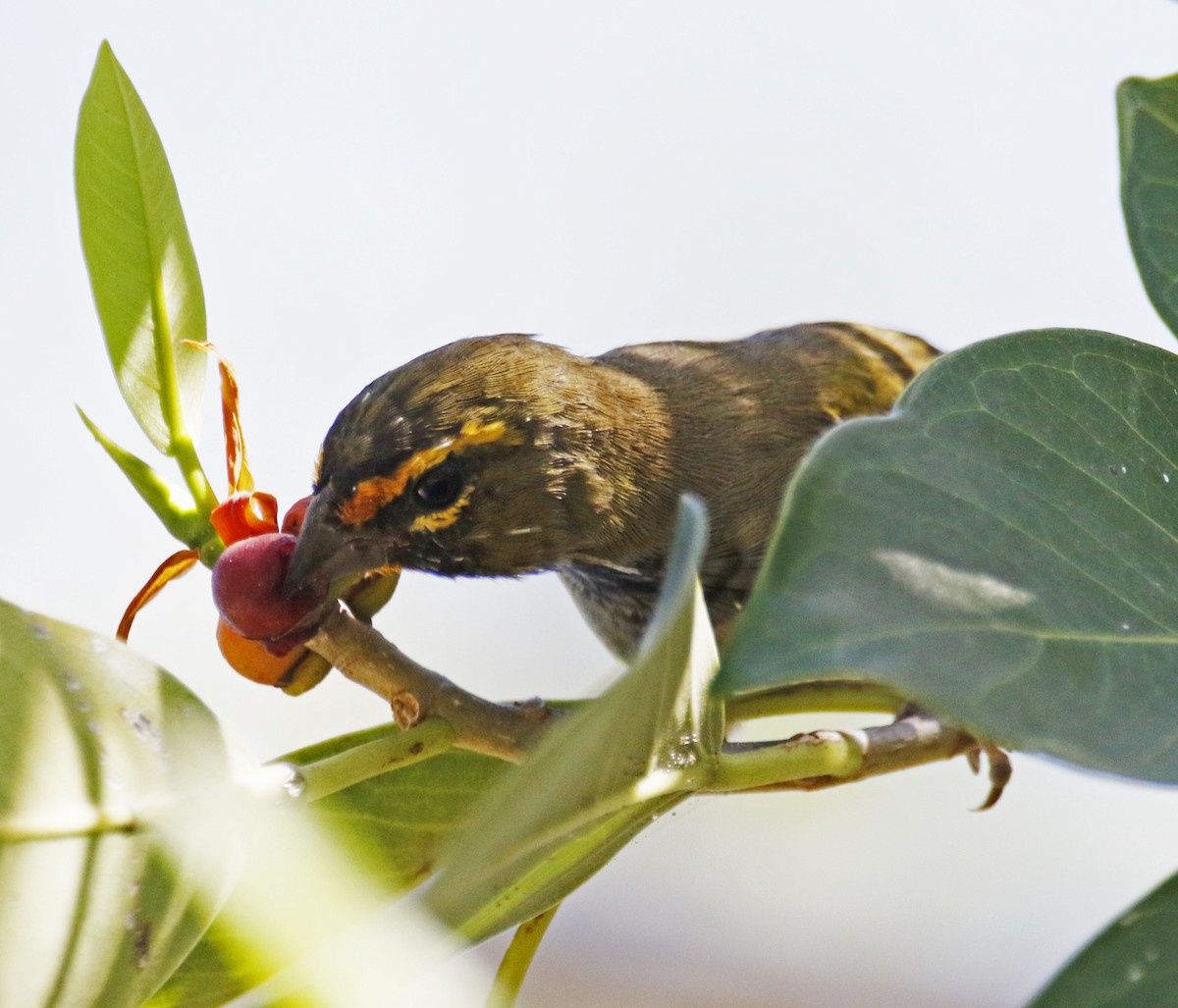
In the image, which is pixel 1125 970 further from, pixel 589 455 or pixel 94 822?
pixel 589 455

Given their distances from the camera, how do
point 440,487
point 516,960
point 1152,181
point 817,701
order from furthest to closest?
1. point 440,487
2. point 817,701
3. point 516,960
4. point 1152,181

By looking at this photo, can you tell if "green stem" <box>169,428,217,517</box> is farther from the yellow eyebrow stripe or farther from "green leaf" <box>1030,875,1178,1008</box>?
"green leaf" <box>1030,875,1178,1008</box>

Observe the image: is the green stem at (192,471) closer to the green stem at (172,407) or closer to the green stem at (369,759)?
the green stem at (172,407)

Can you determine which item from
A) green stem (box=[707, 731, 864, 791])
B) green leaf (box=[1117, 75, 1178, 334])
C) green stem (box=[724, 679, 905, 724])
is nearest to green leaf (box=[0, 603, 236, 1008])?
green stem (box=[707, 731, 864, 791])

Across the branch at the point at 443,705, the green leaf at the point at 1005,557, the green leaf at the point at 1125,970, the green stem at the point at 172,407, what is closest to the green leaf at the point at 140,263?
the green stem at the point at 172,407

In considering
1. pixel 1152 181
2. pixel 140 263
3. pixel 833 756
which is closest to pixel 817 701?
pixel 833 756

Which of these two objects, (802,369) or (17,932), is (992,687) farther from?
(802,369)
